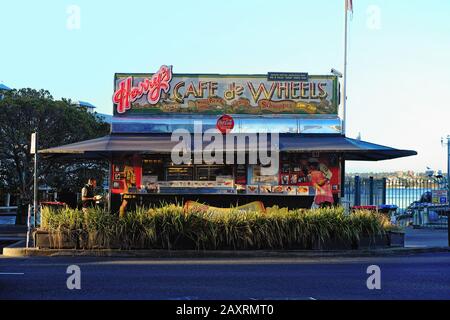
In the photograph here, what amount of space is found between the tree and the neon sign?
8.45 m

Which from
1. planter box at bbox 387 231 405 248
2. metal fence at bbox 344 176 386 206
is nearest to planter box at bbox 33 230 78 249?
planter box at bbox 387 231 405 248

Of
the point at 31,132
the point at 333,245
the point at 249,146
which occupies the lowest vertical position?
the point at 333,245

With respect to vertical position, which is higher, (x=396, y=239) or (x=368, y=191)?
(x=368, y=191)

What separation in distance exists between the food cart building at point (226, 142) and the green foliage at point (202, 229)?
3190 millimetres

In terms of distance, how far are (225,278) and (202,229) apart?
189 inches

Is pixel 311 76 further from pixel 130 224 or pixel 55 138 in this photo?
pixel 55 138

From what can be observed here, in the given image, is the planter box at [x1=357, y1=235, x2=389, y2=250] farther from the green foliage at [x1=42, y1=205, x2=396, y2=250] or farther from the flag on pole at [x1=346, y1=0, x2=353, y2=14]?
the flag on pole at [x1=346, y1=0, x2=353, y2=14]

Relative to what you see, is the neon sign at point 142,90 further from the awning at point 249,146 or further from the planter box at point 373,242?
the planter box at point 373,242

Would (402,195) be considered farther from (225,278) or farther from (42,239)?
(225,278)

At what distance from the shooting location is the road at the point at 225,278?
354 inches

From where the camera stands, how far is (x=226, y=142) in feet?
63.1

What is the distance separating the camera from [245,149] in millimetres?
18484

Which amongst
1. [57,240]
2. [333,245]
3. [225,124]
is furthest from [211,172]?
[57,240]
